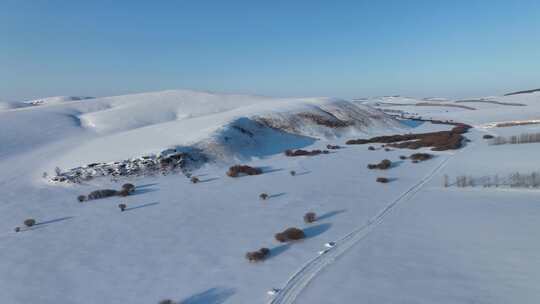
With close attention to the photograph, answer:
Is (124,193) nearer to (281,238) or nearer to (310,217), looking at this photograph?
(281,238)

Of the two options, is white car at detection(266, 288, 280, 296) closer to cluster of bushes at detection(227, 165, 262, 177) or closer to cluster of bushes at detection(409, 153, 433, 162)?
cluster of bushes at detection(227, 165, 262, 177)

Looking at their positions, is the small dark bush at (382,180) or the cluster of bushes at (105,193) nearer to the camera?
the cluster of bushes at (105,193)

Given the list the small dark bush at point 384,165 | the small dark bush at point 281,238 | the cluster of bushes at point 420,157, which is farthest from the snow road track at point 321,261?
the cluster of bushes at point 420,157

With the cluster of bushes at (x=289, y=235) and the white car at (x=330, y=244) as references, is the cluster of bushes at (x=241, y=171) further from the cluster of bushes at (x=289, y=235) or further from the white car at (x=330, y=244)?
the white car at (x=330, y=244)

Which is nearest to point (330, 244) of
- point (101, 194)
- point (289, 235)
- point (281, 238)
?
point (289, 235)

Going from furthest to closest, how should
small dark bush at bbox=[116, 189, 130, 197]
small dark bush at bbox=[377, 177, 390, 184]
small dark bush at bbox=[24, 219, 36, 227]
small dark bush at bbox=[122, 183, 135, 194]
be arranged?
small dark bush at bbox=[377, 177, 390, 184], small dark bush at bbox=[122, 183, 135, 194], small dark bush at bbox=[116, 189, 130, 197], small dark bush at bbox=[24, 219, 36, 227]

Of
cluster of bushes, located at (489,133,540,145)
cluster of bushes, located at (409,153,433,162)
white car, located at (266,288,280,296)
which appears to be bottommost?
white car, located at (266,288,280,296)

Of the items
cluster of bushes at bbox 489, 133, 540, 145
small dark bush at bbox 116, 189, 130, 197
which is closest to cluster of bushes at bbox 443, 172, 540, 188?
cluster of bushes at bbox 489, 133, 540, 145
